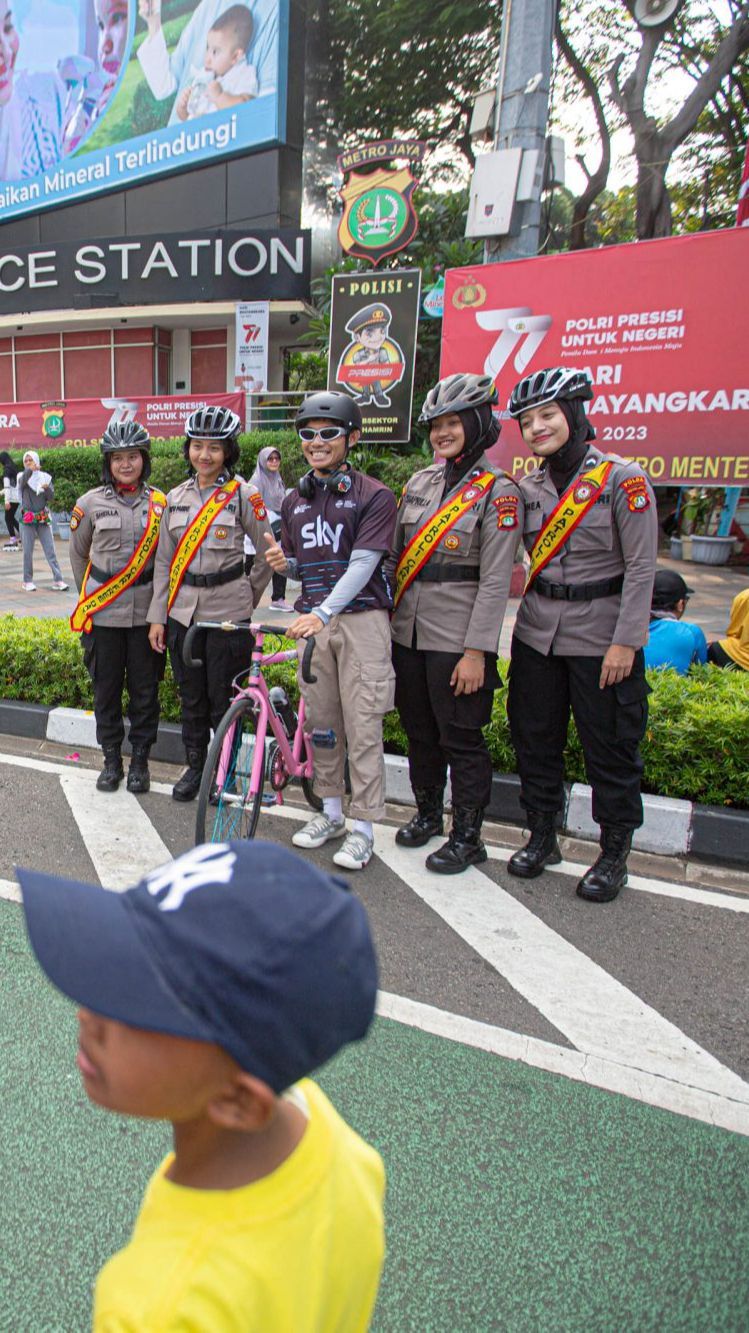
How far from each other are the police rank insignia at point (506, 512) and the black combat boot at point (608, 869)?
134 centimetres

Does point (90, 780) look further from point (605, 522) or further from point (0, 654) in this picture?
point (605, 522)

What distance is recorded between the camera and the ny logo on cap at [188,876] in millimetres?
795

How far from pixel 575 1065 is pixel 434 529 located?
2.16 m

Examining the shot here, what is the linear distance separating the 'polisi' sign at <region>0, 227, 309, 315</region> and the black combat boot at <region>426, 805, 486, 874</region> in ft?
58.4

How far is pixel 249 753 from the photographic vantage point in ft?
13.0

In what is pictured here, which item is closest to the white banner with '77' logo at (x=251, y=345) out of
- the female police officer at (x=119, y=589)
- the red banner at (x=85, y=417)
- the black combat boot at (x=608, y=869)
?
the red banner at (x=85, y=417)

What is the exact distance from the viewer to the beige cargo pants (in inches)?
155

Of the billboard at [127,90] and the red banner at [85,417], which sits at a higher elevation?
the billboard at [127,90]

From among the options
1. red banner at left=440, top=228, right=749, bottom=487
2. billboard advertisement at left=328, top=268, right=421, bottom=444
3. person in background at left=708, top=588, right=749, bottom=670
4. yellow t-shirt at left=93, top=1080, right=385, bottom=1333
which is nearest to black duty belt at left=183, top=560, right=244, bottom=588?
person in background at left=708, top=588, right=749, bottom=670

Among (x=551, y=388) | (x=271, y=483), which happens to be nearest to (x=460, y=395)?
(x=551, y=388)

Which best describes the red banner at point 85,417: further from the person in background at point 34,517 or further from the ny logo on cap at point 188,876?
the ny logo on cap at point 188,876

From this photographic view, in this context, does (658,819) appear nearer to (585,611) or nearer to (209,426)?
(585,611)

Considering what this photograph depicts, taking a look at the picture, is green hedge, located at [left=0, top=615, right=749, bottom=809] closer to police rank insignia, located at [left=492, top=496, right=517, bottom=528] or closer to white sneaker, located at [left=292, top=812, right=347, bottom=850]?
white sneaker, located at [left=292, top=812, right=347, bottom=850]

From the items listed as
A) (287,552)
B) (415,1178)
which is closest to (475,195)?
(287,552)
